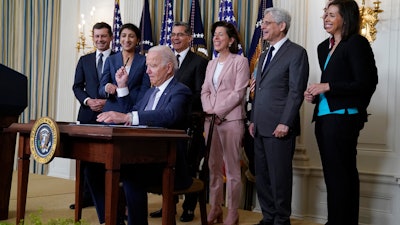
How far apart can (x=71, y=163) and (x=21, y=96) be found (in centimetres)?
315

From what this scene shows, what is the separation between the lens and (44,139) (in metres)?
2.22

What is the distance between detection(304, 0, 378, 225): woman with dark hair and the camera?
2764 millimetres

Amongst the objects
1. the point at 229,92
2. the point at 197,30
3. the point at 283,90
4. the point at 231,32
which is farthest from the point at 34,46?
the point at 283,90

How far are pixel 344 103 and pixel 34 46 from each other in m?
5.37

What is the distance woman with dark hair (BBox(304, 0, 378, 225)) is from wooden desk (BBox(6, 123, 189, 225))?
987 millimetres

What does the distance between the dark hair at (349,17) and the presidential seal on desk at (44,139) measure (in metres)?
1.78

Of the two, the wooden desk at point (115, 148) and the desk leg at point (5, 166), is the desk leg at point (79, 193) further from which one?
the desk leg at point (5, 166)

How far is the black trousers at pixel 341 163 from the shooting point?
109 inches

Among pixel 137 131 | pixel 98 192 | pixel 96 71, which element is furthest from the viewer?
pixel 96 71

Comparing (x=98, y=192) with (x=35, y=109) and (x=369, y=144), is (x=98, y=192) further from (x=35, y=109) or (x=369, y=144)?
(x=35, y=109)

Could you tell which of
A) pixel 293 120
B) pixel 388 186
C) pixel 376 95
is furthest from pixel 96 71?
pixel 388 186

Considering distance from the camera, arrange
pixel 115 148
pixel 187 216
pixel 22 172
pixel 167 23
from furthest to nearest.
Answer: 1. pixel 167 23
2. pixel 187 216
3. pixel 22 172
4. pixel 115 148

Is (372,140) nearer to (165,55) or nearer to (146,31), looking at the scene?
(165,55)

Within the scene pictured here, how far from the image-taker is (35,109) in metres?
6.85
